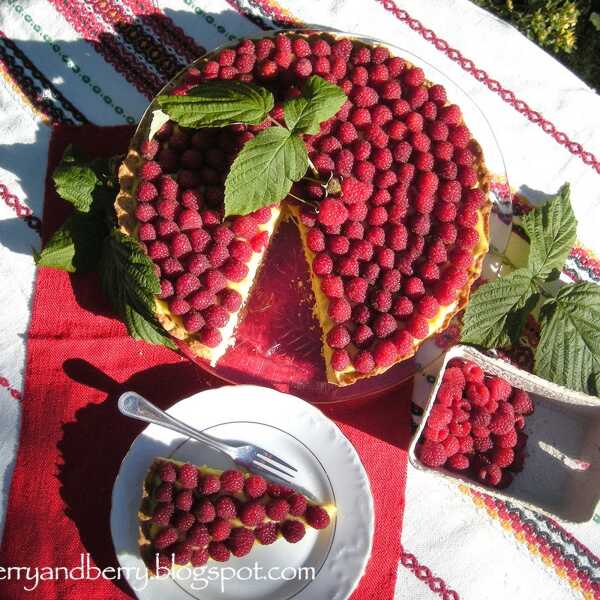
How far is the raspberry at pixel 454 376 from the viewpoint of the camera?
6.44ft

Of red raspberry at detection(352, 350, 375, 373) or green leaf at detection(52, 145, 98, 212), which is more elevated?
red raspberry at detection(352, 350, 375, 373)

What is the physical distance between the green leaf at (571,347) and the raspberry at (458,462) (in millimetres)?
335

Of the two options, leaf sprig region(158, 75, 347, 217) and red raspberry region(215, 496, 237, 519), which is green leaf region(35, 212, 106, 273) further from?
red raspberry region(215, 496, 237, 519)

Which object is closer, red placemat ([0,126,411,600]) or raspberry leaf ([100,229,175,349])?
raspberry leaf ([100,229,175,349])

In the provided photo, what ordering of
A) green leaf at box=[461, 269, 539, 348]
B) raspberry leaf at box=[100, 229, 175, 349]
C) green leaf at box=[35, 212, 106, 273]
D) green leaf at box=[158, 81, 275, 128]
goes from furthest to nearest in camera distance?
1. green leaf at box=[35, 212, 106, 273]
2. green leaf at box=[461, 269, 539, 348]
3. raspberry leaf at box=[100, 229, 175, 349]
4. green leaf at box=[158, 81, 275, 128]

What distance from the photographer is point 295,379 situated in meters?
2.03

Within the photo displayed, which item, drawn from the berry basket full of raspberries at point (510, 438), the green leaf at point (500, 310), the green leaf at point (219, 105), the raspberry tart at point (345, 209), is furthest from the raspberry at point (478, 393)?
the green leaf at point (219, 105)

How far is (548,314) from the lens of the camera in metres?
2.00

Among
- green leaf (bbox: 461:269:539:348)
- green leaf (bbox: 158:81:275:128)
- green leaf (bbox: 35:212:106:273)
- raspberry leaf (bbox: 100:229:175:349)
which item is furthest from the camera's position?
green leaf (bbox: 35:212:106:273)

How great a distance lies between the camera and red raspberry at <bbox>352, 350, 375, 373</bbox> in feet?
6.14

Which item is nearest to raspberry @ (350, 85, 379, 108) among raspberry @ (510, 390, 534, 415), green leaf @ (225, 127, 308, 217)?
green leaf @ (225, 127, 308, 217)

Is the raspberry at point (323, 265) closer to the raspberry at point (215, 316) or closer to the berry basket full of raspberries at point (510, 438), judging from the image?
the raspberry at point (215, 316)

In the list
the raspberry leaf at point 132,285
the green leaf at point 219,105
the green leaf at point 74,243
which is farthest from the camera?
the green leaf at point 74,243

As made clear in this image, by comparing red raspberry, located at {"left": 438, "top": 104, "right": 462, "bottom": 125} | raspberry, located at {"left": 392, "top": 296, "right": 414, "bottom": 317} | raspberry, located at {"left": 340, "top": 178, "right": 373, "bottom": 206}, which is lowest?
raspberry, located at {"left": 392, "top": 296, "right": 414, "bottom": 317}
